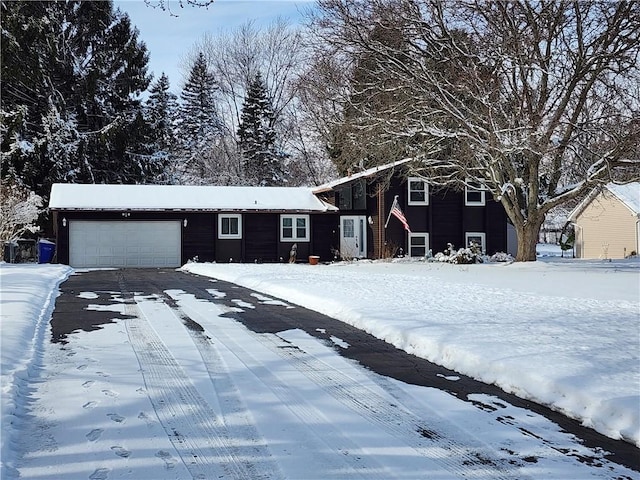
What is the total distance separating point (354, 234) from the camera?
1171 inches

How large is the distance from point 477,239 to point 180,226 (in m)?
13.5

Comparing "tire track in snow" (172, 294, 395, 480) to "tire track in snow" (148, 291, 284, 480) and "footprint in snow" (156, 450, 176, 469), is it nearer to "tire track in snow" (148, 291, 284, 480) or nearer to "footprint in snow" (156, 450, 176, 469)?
"tire track in snow" (148, 291, 284, 480)

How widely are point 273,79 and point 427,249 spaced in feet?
83.3

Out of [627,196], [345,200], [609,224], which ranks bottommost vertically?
[609,224]

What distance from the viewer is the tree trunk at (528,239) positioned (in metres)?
21.5

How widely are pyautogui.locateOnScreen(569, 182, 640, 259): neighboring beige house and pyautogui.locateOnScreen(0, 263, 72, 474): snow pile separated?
27262mm

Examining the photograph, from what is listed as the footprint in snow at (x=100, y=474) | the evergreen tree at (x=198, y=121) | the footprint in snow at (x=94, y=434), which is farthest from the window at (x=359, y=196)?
the footprint in snow at (x=100, y=474)

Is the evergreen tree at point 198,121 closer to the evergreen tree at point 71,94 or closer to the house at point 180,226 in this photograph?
the evergreen tree at point 71,94

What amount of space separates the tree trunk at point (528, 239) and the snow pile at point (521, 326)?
4.39 m

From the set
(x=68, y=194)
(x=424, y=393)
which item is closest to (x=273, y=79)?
(x=68, y=194)

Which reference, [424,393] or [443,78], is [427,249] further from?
[424,393]

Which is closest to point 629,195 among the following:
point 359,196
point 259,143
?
point 359,196

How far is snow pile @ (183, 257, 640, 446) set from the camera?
5586mm

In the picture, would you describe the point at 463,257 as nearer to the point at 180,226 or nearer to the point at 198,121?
the point at 180,226
